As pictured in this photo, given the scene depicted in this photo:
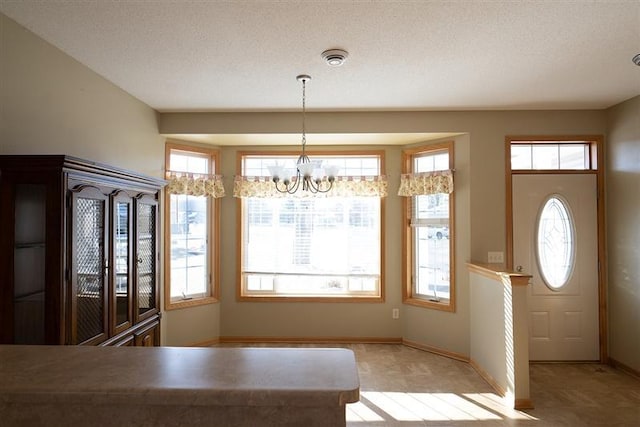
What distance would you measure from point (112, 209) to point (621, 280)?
4.60 meters

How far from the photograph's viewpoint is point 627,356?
354 cm

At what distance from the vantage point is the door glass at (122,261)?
97.7 inches

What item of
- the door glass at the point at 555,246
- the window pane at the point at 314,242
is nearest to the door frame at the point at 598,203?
the door glass at the point at 555,246

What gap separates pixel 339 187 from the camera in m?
4.29

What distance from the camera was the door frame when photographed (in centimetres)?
A: 377

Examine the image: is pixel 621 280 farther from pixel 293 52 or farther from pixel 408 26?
pixel 293 52

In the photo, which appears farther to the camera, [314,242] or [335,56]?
[314,242]

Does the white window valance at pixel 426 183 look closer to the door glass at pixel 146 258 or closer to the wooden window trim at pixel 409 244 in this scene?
the wooden window trim at pixel 409 244

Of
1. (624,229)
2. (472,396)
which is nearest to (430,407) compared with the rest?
(472,396)

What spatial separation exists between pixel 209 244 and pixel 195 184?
0.75m

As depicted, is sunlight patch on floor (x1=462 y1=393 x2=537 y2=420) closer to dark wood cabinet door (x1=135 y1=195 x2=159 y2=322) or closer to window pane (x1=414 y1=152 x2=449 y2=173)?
→ window pane (x1=414 y1=152 x2=449 y2=173)

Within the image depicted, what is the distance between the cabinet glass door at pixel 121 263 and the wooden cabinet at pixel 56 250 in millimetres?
38

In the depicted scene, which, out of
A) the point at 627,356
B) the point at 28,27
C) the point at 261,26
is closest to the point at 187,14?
the point at 261,26

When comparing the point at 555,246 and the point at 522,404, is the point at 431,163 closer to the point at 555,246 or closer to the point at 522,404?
the point at 555,246
